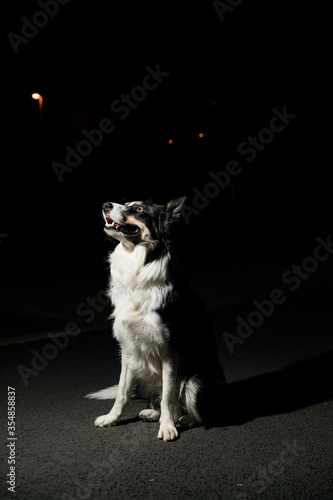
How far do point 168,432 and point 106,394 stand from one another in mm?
1005

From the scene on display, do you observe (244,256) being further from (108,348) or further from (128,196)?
(128,196)

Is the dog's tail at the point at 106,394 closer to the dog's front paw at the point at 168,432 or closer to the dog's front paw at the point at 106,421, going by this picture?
the dog's front paw at the point at 106,421

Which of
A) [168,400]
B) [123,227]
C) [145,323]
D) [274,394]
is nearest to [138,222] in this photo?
[123,227]

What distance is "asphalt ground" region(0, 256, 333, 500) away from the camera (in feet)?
11.7

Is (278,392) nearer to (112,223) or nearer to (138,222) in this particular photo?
(138,222)

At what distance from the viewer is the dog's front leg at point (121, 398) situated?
180 inches

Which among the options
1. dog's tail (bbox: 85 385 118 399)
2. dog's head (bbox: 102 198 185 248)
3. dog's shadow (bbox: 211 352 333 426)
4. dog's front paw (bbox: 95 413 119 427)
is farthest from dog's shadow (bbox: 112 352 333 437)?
dog's head (bbox: 102 198 185 248)

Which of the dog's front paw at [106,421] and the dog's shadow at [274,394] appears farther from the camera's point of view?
the dog's shadow at [274,394]

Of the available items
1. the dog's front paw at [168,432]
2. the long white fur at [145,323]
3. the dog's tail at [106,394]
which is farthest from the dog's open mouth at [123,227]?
the dog's tail at [106,394]

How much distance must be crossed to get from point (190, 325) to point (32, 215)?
26.1 meters

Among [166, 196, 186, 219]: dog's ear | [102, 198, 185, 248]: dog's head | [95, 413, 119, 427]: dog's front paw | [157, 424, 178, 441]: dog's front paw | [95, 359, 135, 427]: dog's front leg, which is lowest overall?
[95, 413, 119, 427]: dog's front paw

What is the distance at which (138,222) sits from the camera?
4266 millimetres

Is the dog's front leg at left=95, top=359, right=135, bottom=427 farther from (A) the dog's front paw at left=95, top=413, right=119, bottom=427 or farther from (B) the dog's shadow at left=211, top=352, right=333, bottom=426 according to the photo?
(B) the dog's shadow at left=211, top=352, right=333, bottom=426

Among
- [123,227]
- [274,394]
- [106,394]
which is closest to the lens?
[123,227]
